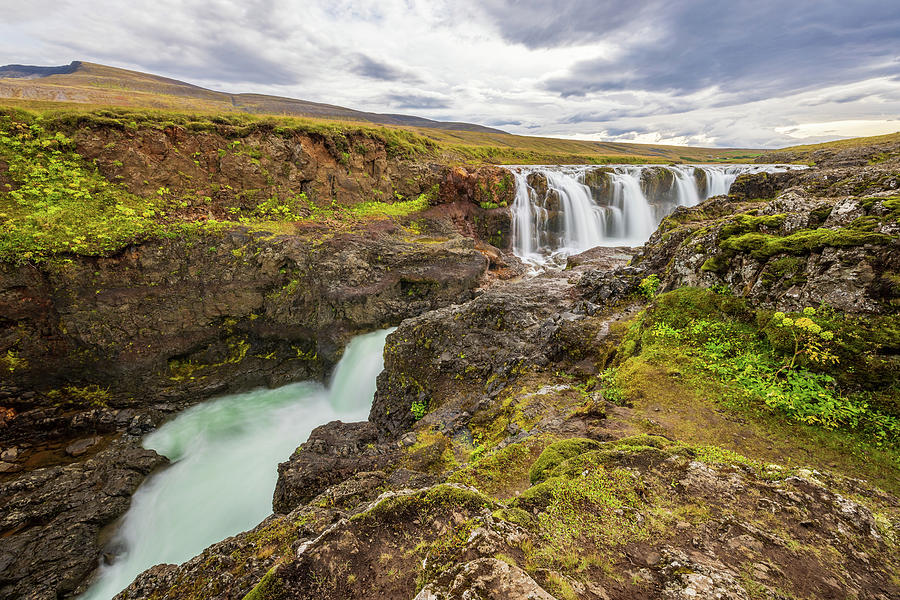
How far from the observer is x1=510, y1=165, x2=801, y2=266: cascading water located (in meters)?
28.1

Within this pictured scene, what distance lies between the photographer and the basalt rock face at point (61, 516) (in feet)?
28.6

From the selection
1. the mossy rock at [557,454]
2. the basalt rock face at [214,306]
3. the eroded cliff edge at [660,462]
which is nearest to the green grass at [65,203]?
the basalt rock face at [214,306]

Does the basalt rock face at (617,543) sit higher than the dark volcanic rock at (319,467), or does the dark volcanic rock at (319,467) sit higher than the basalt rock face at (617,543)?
the basalt rock face at (617,543)

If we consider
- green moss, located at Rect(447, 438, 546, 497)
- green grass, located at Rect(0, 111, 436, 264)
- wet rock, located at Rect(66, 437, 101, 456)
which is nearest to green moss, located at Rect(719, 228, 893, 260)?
green moss, located at Rect(447, 438, 546, 497)

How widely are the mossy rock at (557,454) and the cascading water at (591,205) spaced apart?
21618 millimetres

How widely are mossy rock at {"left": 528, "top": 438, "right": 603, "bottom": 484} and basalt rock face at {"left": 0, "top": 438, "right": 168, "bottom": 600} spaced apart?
13.3m

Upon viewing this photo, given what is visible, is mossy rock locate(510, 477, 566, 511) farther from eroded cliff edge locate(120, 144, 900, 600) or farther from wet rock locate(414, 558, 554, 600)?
wet rock locate(414, 558, 554, 600)

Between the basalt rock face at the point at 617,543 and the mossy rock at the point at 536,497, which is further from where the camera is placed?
the mossy rock at the point at 536,497

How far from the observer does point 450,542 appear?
10.1 ft

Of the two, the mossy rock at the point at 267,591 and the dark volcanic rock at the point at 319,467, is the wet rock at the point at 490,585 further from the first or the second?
the dark volcanic rock at the point at 319,467

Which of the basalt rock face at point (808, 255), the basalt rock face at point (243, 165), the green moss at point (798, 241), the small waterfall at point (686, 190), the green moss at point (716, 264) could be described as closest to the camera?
the basalt rock face at point (808, 255)

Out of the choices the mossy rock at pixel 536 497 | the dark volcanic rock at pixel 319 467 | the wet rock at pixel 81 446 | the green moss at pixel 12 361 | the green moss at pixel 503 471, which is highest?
the mossy rock at pixel 536 497

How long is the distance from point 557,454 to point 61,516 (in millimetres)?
15277

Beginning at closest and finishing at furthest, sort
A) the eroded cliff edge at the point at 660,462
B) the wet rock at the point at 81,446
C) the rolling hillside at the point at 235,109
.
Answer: the eroded cliff edge at the point at 660,462
the wet rock at the point at 81,446
the rolling hillside at the point at 235,109
